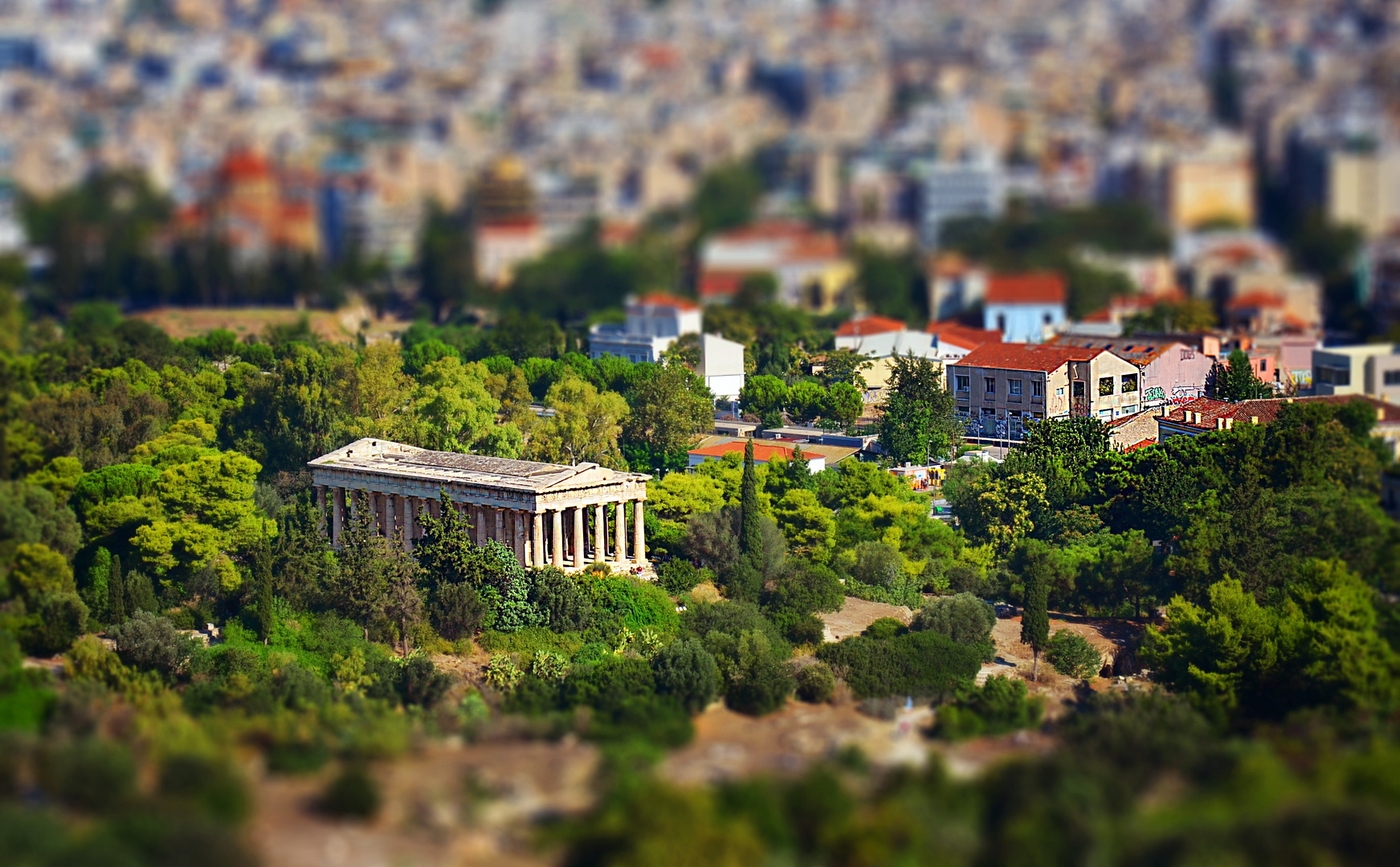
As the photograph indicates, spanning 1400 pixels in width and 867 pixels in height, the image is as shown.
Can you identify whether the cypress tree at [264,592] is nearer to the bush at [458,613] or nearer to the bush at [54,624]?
the bush at [458,613]

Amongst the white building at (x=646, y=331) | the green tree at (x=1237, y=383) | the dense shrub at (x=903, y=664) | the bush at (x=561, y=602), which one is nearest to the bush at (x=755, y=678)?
the dense shrub at (x=903, y=664)

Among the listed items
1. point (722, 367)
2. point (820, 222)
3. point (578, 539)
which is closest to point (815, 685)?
point (578, 539)

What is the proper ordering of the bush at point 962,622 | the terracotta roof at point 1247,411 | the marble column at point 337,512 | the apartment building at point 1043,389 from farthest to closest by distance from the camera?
the apartment building at point 1043,389 → the terracotta roof at point 1247,411 → the marble column at point 337,512 → the bush at point 962,622

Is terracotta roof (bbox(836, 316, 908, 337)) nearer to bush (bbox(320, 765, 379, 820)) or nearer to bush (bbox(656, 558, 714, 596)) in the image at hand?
bush (bbox(656, 558, 714, 596))

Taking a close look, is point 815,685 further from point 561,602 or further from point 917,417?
point 917,417

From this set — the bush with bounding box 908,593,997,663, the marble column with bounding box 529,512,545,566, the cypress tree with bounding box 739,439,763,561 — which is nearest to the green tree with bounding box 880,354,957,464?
the cypress tree with bounding box 739,439,763,561


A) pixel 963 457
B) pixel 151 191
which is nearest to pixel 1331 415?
pixel 963 457
